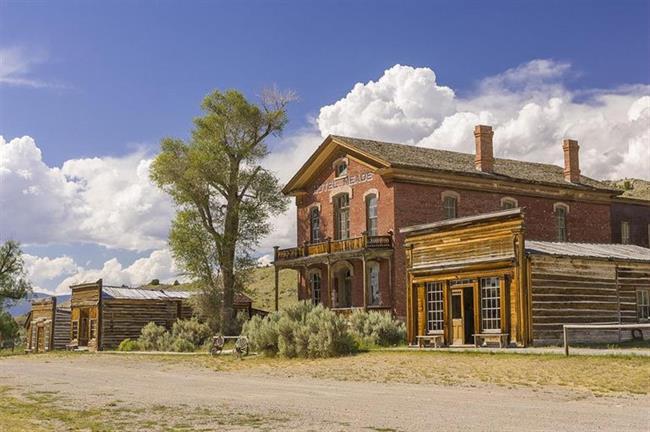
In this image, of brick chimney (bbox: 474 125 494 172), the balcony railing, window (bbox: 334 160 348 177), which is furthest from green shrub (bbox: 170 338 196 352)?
brick chimney (bbox: 474 125 494 172)

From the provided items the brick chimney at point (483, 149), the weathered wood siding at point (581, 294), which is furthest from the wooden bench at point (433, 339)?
the brick chimney at point (483, 149)

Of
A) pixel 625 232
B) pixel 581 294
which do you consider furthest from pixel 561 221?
pixel 581 294

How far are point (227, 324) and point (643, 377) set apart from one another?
28244mm

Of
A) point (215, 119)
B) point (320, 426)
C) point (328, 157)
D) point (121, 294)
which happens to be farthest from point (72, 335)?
point (320, 426)

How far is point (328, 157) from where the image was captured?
4084 cm

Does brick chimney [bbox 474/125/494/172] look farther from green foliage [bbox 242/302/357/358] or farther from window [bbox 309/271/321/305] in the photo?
green foliage [bbox 242/302/357/358]

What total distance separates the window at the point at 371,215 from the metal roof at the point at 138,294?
14349 millimetres

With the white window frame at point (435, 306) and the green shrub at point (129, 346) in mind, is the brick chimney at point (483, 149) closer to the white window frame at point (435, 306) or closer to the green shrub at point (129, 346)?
the white window frame at point (435, 306)

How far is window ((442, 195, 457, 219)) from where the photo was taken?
37.2 m

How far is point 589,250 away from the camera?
29047 mm

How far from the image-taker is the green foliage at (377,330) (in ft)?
100

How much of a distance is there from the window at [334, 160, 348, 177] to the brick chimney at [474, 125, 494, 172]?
637cm

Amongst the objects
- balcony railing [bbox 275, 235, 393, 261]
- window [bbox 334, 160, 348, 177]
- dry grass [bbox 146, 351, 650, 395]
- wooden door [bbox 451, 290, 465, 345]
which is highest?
window [bbox 334, 160, 348, 177]

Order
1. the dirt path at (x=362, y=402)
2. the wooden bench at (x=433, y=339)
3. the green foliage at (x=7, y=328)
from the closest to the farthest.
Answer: the dirt path at (x=362, y=402)
the wooden bench at (x=433, y=339)
the green foliage at (x=7, y=328)
